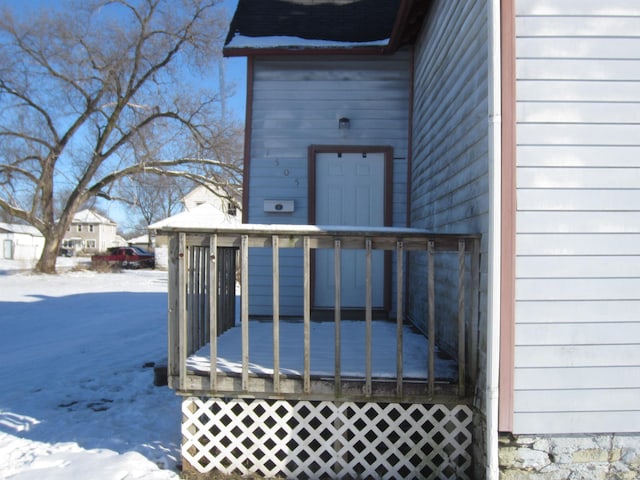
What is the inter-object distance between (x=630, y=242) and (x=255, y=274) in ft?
13.9

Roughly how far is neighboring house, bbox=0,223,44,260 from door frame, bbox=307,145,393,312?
37.9m

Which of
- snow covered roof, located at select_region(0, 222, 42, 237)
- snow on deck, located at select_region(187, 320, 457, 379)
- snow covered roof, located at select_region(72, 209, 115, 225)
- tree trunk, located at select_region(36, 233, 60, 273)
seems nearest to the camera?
snow on deck, located at select_region(187, 320, 457, 379)

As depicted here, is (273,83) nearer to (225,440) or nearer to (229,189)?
(225,440)

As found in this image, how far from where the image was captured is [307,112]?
6.19m

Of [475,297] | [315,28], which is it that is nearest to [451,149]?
[475,297]

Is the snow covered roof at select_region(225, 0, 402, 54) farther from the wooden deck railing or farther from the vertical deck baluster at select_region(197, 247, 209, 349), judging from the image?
the wooden deck railing

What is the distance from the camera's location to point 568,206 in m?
2.95

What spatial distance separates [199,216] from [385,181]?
2706mm

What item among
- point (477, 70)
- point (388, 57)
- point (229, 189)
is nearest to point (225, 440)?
point (477, 70)

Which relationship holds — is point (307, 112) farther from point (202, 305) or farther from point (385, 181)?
point (202, 305)

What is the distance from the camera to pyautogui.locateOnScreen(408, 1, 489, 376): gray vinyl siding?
327 centimetres

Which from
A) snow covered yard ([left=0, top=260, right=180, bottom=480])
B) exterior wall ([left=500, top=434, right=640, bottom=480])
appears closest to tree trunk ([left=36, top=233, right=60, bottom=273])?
snow covered yard ([left=0, top=260, right=180, bottom=480])

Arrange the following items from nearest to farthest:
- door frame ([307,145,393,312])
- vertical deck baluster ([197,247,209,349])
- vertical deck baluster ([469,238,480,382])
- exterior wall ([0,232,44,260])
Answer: vertical deck baluster ([469,238,480,382])
vertical deck baluster ([197,247,209,349])
door frame ([307,145,393,312])
exterior wall ([0,232,44,260])

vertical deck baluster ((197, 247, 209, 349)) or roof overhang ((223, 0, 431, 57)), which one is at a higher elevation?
roof overhang ((223, 0, 431, 57))
